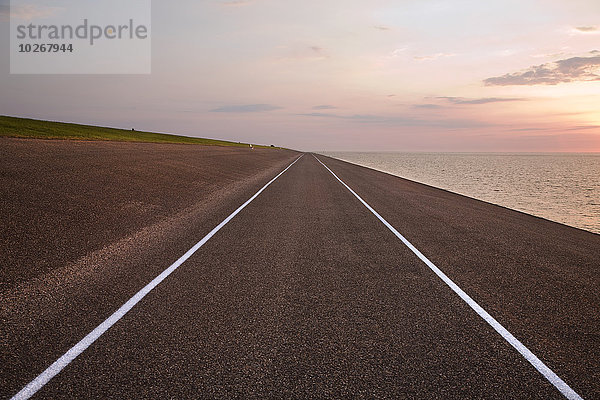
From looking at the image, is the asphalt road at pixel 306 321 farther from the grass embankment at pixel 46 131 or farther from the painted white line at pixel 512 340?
the grass embankment at pixel 46 131

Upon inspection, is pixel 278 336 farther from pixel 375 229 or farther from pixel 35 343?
pixel 375 229

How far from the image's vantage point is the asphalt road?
122 inches

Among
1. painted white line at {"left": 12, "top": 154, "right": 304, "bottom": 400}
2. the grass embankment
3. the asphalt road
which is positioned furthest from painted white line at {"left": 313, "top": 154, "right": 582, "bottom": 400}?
the grass embankment

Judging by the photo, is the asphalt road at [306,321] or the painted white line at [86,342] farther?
the asphalt road at [306,321]

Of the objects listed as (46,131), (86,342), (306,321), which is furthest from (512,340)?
(46,131)

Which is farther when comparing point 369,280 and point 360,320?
point 369,280

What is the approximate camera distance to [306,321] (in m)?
4.23

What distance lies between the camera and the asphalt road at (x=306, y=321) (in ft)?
10.2

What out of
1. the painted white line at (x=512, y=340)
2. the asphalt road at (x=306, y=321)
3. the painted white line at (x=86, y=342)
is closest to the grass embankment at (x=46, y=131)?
the asphalt road at (x=306, y=321)

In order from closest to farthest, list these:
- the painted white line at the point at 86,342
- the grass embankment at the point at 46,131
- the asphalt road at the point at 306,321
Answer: the painted white line at the point at 86,342 → the asphalt road at the point at 306,321 → the grass embankment at the point at 46,131

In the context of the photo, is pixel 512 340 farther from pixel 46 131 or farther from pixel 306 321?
pixel 46 131

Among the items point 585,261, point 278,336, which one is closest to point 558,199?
point 585,261

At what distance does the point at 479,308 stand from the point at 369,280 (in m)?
1.49

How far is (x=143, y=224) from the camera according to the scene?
9500 millimetres
